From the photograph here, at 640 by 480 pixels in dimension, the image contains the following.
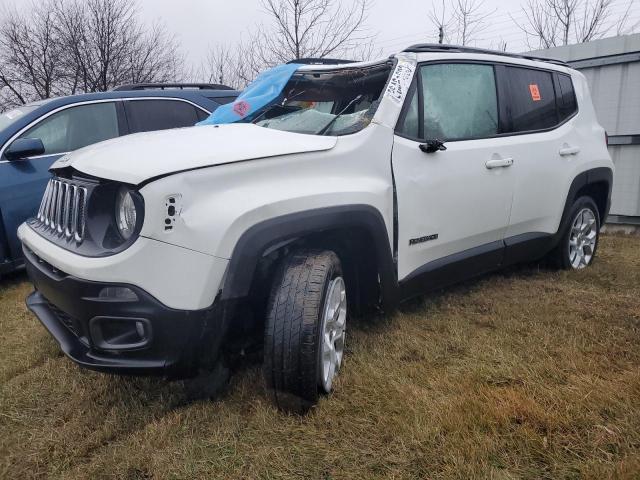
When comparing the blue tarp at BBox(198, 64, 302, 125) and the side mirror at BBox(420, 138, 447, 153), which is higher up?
the blue tarp at BBox(198, 64, 302, 125)

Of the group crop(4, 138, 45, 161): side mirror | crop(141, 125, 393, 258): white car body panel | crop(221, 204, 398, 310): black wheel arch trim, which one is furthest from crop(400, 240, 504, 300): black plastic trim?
crop(4, 138, 45, 161): side mirror

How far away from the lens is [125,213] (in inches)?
86.0

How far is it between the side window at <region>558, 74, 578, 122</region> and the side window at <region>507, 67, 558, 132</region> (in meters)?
0.10

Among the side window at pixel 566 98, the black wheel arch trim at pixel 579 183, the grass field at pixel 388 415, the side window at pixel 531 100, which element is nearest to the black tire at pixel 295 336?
the grass field at pixel 388 415

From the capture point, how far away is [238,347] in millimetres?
2430

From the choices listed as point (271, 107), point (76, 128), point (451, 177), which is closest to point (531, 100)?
point (451, 177)

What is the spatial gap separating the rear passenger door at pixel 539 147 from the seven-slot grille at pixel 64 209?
104 inches

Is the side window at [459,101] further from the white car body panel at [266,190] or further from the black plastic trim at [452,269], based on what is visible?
the black plastic trim at [452,269]

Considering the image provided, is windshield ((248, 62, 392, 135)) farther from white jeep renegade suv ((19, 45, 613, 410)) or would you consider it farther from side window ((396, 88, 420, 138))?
side window ((396, 88, 420, 138))

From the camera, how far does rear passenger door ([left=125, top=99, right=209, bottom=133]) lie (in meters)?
5.16

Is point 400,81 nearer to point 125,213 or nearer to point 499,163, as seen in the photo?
point 499,163

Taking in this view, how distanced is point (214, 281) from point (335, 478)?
33.9 inches

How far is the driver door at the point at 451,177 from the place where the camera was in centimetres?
293

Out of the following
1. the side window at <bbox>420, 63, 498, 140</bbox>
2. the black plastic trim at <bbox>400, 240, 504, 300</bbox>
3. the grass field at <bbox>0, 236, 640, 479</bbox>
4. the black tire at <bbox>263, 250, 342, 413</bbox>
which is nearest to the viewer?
the grass field at <bbox>0, 236, 640, 479</bbox>
